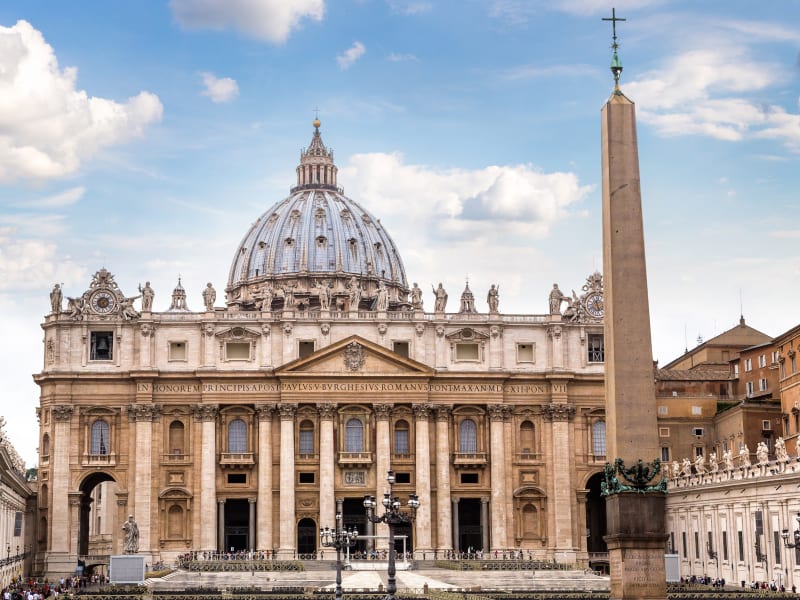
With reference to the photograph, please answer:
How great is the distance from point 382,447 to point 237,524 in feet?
36.4

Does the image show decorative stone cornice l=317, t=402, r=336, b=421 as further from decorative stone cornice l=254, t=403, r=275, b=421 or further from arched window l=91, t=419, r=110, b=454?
arched window l=91, t=419, r=110, b=454

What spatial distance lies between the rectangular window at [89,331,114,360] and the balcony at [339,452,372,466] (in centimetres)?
1682

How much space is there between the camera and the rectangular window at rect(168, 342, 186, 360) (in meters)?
98.3

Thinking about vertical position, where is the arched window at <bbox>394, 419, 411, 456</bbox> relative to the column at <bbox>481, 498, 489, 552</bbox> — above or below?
above

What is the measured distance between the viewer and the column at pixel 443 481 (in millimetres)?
97062

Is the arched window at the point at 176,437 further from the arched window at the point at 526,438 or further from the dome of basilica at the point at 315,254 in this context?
the dome of basilica at the point at 315,254

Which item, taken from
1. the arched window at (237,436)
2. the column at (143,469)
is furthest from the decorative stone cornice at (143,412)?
the arched window at (237,436)

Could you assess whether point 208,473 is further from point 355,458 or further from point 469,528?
point 469,528

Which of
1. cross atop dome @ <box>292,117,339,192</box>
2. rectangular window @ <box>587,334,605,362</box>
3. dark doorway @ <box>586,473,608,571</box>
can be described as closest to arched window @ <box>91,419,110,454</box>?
dark doorway @ <box>586,473,608,571</box>

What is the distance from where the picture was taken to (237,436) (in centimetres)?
9800

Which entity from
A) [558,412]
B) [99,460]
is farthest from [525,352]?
[99,460]

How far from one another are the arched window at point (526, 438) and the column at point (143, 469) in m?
24.3

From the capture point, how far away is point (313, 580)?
7669 cm

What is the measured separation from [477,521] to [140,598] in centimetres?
4219
